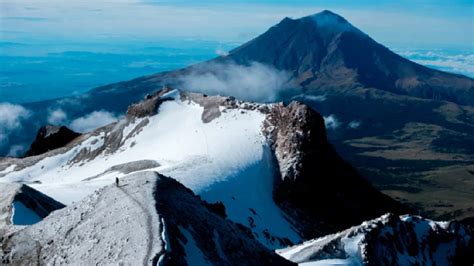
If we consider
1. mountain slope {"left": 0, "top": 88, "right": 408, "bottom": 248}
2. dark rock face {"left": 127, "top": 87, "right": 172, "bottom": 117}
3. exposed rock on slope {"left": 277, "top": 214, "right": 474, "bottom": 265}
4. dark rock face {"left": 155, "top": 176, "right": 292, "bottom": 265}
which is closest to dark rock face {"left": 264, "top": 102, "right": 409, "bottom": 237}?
mountain slope {"left": 0, "top": 88, "right": 408, "bottom": 248}

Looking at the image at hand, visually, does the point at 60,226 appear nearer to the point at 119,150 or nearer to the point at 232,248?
the point at 232,248

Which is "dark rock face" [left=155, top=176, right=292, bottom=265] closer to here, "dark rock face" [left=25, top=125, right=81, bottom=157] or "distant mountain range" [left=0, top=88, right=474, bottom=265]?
"distant mountain range" [left=0, top=88, right=474, bottom=265]

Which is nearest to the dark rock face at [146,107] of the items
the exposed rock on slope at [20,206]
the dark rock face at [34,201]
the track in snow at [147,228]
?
the dark rock face at [34,201]

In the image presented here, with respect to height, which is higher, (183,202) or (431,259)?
(183,202)

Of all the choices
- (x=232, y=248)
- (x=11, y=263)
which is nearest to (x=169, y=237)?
(x=232, y=248)

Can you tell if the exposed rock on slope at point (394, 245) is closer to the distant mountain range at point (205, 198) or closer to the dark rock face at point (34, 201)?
the distant mountain range at point (205, 198)

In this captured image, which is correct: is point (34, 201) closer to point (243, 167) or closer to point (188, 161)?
point (188, 161)

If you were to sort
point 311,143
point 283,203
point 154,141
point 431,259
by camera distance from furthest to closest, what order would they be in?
point 154,141 < point 311,143 < point 283,203 < point 431,259
